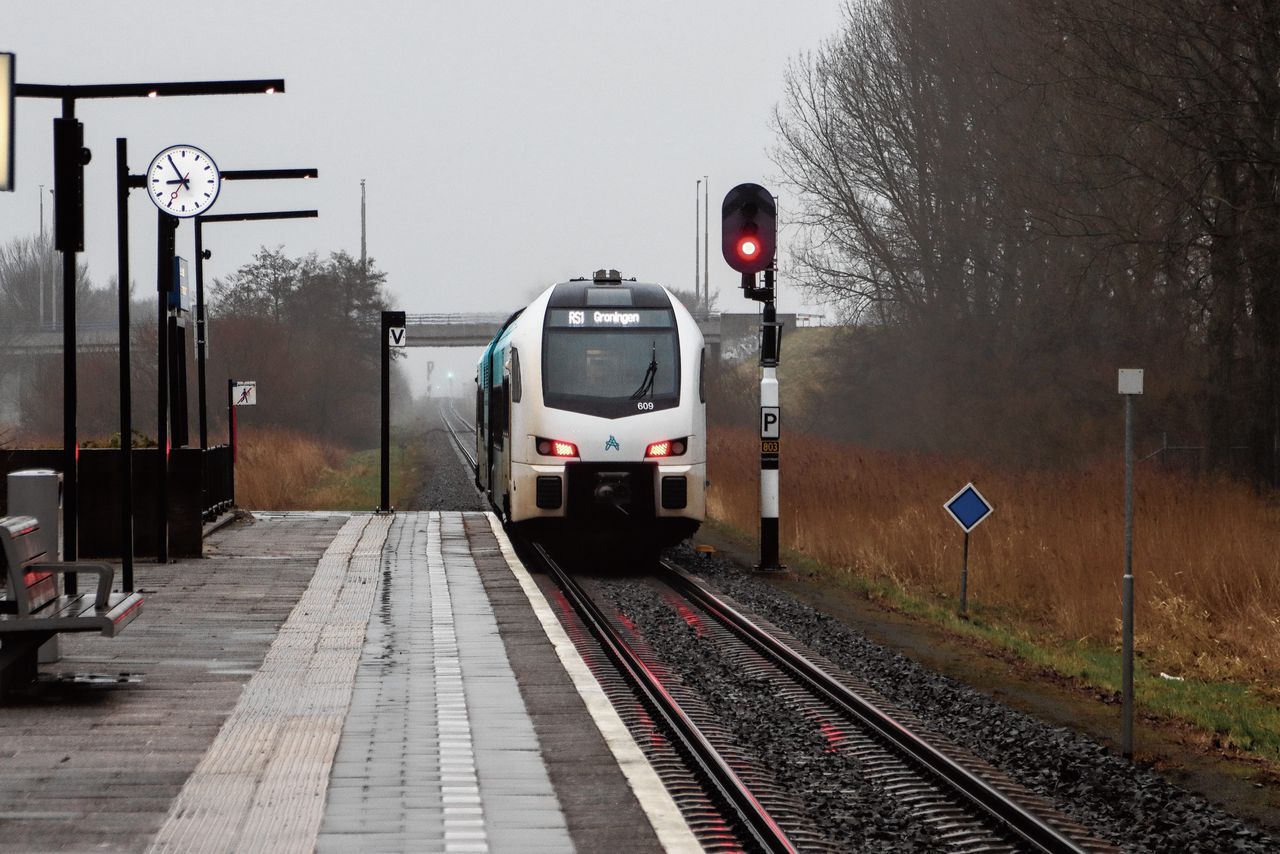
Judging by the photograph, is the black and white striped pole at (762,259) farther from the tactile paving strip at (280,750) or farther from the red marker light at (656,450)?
the tactile paving strip at (280,750)

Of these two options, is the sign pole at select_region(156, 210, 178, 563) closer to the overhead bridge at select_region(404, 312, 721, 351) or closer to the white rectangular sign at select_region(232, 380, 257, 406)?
the white rectangular sign at select_region(232, 380, 257, 406)

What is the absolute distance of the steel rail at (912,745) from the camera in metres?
6.73

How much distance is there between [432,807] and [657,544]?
1201 cm

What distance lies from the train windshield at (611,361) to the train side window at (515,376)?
35 centimetres

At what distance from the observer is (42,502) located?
9.26 metres

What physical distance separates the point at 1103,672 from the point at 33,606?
7.52 m

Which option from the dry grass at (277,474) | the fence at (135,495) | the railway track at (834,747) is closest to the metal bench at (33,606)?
the railway track at (834,747)

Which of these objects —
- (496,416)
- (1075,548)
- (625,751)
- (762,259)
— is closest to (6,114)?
(625,751)

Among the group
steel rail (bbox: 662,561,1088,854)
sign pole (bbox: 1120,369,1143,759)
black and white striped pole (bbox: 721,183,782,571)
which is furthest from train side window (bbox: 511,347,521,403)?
sign pole (bbox: 1120,369,1143,759)

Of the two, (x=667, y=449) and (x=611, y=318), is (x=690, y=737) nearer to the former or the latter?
(x=667, y=449)

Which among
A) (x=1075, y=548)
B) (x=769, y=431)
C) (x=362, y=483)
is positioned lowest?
(x=362, y=483)

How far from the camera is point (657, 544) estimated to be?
1841 cm

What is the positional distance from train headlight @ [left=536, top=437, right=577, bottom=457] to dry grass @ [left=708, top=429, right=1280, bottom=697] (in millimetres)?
3802

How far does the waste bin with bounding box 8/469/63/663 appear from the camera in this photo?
9148 mm
